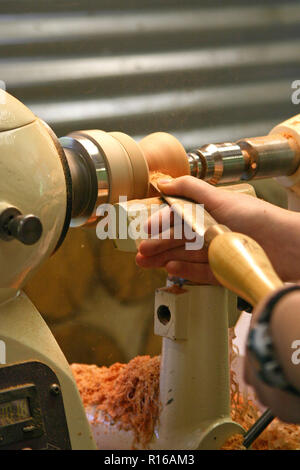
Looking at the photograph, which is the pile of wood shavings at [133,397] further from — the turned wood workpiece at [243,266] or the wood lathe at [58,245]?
the turned wood workpiece at [243,266]

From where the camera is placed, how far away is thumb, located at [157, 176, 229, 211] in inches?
32.6

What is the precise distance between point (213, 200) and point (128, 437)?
37 centimetres

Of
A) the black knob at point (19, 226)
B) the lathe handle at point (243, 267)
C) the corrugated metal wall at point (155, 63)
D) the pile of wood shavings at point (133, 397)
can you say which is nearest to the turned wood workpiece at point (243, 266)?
the lathe handle at point (243, 267)

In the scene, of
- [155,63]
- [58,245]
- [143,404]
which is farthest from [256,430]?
[155,63]

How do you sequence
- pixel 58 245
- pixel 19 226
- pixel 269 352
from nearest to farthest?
pixel 269 352, pixel 19 226, pixel 58 245

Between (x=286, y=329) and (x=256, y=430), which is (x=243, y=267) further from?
(x=256, y=430)

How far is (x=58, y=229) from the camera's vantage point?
2.55 feet

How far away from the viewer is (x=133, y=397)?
37.0 inches

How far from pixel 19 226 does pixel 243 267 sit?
0.25m

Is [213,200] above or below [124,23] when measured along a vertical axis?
below

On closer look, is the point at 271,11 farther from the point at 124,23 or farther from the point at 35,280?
the point at 35,280

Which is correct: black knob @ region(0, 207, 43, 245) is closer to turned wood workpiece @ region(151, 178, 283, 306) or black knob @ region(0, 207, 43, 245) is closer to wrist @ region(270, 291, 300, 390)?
turned wood workpiece @ region(151, 178, 283, 306)

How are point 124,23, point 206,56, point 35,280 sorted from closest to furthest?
point 35,280, point 124,23, point 206,56

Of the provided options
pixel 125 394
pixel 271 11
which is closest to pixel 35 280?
pixel 125 394
